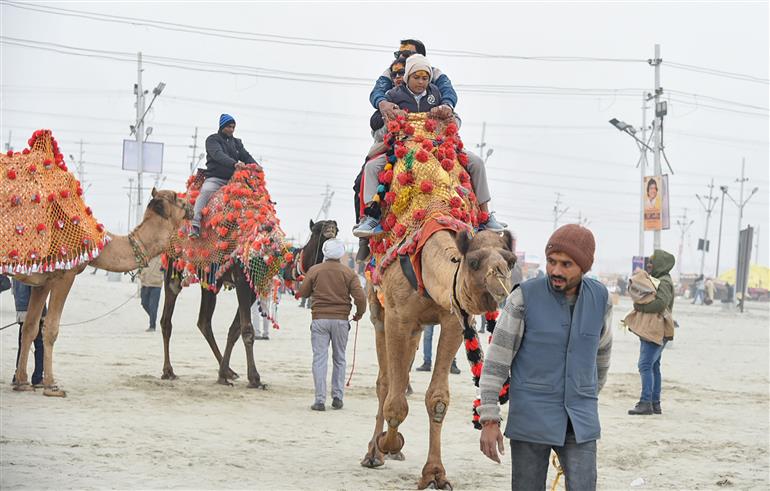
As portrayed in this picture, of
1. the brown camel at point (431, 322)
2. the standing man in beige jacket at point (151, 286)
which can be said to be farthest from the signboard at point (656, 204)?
the brown camel at point (431, 322)

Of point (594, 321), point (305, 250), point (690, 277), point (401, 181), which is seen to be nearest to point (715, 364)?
point (305, 250)

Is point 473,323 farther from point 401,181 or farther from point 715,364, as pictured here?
point 715,364

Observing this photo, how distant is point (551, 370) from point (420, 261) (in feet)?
8.33

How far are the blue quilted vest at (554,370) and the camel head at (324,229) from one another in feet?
27.6

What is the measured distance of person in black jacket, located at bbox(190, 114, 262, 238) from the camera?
46.0 feet

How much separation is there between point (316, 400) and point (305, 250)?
2752mm

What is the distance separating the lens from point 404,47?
387 inches

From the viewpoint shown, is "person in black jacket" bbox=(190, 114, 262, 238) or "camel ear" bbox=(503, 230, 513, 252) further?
"person in black jacket" bbox=(190, 114, 262, 238)

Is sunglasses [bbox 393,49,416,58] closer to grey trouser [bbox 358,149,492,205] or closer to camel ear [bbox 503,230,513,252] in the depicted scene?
grey trouser [bbox 358,149,492,205]

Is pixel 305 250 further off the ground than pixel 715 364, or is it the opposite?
pixel 305 250

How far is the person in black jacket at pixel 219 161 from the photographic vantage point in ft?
46.0

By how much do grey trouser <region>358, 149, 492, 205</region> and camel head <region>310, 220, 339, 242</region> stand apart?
471cm

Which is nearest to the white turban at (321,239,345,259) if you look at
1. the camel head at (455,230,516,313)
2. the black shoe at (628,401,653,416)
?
the black shoe at (628,401,653,416)

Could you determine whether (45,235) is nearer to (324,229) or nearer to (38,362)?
(38,362)
